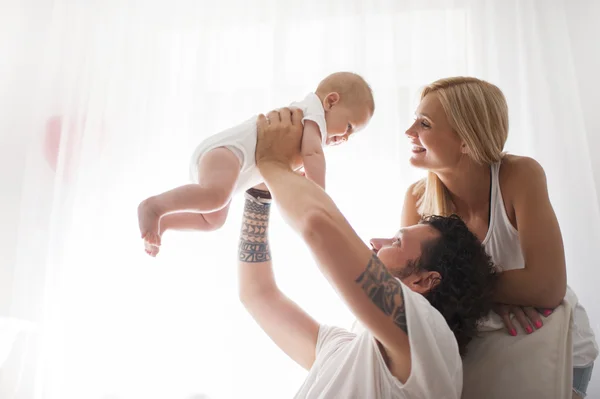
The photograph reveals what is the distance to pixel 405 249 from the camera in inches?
51.9

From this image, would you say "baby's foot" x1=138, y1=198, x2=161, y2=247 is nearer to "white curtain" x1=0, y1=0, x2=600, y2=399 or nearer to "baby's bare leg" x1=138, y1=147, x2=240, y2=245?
"baby's bare leg" x1=138, y1=147, x2=240, y2=245

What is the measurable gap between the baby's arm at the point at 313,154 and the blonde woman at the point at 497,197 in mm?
431

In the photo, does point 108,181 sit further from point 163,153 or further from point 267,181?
point 267,181

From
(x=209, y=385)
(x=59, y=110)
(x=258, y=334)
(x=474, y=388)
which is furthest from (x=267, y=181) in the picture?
(x=59, y=110)

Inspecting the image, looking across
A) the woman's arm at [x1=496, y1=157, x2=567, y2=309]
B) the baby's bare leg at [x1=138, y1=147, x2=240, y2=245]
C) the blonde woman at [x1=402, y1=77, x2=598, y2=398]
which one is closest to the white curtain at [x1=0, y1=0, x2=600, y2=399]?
the blonde woman at [x1=402, y1=77, x2=598, y2=398]

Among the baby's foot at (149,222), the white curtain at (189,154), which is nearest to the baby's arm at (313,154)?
the baby's foot at (149,222)

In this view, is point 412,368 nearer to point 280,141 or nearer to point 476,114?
point 280,141

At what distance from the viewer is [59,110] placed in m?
2.51

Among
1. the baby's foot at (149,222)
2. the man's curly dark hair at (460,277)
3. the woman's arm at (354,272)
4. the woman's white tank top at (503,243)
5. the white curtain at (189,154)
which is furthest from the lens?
the white curtain at (189,154)

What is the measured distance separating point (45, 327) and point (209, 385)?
84 cm

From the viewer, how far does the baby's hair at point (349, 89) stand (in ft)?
4.94

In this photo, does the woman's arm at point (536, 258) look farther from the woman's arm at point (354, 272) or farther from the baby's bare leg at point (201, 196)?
the baby's bare leg at point (201, 196)

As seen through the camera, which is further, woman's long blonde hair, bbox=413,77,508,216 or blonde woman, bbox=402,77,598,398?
woman's long blonde hair, bbox=413,77,508,216

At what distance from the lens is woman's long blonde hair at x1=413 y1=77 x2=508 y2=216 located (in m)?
1.52
